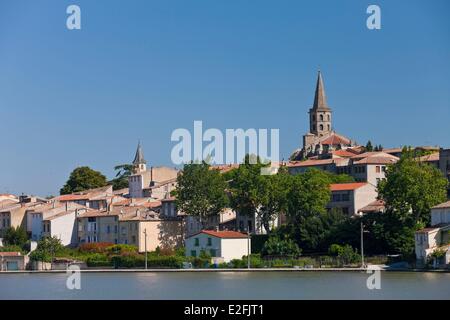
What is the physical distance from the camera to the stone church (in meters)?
101

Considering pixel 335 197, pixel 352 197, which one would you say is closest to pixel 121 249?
pixel 335 197

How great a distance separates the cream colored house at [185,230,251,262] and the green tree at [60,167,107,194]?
3043 centimetres

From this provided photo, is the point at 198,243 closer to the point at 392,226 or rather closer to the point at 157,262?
the point at 157,262

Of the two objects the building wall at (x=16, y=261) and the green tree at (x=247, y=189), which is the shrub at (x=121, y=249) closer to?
the building wall at (x=16, y=261)

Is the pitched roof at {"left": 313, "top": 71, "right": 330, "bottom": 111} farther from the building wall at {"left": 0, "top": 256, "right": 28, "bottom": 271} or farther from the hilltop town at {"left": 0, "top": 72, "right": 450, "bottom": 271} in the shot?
the building wall at {"left": 0, "top": 256, "right": 28, "bottom": 271}

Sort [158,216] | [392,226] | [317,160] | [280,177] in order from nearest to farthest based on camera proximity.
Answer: [392,226], [280,177], [158,216], [317,160]

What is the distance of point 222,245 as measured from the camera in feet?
210

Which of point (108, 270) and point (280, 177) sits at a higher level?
point (280, 177)

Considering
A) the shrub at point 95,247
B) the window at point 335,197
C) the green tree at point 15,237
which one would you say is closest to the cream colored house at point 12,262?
the shrub at point 95,247

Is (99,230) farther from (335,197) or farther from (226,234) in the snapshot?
(335,197)

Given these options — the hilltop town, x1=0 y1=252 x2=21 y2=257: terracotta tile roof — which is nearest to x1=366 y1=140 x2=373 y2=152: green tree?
the hilltop town

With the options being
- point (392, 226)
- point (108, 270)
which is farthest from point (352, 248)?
point (108, 270)

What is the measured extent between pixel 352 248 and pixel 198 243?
9.06 m

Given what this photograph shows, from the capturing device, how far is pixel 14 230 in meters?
77.6
